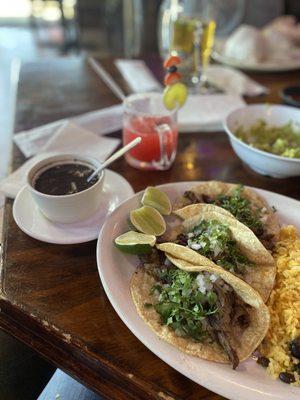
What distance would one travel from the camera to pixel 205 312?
0.92 metres

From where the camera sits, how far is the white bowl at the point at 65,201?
1121 mm

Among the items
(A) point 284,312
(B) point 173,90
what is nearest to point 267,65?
(B) point 173,90

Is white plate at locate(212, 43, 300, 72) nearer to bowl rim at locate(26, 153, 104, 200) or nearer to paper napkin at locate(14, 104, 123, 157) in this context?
paper napkin at locate(14, 104, 123, 157)

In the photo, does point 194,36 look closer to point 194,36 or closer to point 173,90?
point 194,36

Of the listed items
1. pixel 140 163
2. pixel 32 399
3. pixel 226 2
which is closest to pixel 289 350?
pixel 32 399

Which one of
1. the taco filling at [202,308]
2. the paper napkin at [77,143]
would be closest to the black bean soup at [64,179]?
the paper napkin at [77,143]

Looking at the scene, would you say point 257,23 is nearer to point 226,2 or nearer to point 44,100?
point 226,2

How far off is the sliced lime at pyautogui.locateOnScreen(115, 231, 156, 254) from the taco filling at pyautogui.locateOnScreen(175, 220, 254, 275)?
0.10 meters

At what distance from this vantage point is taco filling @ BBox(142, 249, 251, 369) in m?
0.90

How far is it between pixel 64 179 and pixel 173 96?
526 mm

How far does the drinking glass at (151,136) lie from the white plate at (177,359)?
446 millimetres

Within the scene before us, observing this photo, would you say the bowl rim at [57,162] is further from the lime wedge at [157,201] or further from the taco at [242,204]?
the taco at [242,204]

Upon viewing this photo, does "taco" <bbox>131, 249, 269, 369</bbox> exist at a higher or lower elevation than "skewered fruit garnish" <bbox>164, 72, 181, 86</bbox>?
lower

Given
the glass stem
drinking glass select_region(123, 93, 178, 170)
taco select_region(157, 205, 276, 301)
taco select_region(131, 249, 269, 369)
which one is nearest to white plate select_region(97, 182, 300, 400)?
taco select_region(131, 249, 269, 369)
